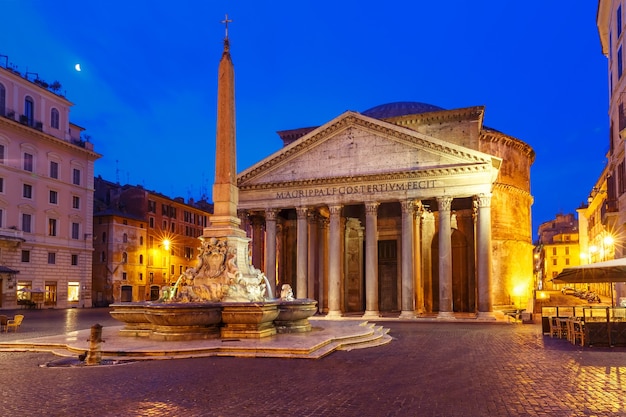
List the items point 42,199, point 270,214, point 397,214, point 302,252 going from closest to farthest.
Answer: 1. point 302,252
2. point 270,214
3. point 397,214
4. point 42,199

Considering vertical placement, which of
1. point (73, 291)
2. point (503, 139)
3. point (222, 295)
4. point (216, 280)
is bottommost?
point (73, 291)

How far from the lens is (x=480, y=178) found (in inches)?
1121

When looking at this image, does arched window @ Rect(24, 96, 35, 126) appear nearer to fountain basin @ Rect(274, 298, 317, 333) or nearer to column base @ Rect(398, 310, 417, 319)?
column base @ Rect(398, 310, 417, 319)

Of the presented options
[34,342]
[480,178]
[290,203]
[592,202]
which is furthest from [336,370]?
[592,202]

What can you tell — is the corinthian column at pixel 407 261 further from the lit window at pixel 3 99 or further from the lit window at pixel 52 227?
the lit window at pixel 3 99

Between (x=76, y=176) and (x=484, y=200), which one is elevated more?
(x=76, y=176)

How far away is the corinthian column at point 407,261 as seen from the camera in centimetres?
2925

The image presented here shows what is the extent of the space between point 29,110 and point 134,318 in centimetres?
3079

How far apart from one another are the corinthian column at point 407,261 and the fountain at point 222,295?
42.6 feet

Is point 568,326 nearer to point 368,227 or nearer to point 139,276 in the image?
point 368,227

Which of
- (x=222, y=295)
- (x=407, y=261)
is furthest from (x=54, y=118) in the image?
(x=222, y=295)

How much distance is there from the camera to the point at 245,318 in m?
14.3

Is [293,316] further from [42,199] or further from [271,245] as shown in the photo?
[42,199]

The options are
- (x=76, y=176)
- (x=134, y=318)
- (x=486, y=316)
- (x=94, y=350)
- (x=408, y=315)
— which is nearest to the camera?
(x=94, y=350)
